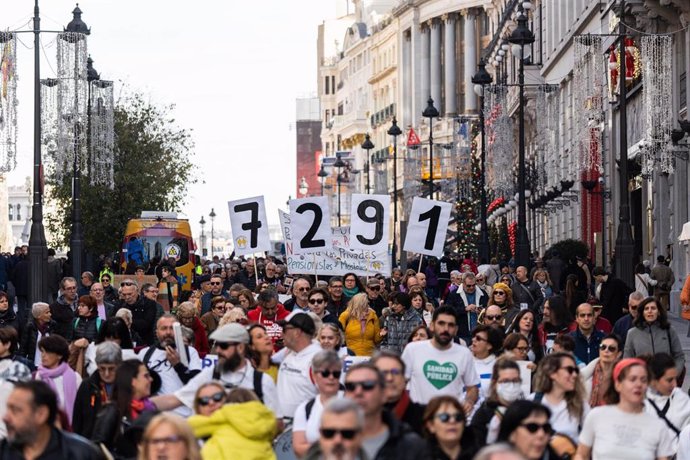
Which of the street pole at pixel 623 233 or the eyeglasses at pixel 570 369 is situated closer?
the eyeglasses at pixel 570 369

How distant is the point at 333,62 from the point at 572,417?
6832 inches

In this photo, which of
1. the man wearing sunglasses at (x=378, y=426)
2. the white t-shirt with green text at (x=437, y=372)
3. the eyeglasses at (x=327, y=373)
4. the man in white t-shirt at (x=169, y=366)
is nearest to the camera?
the man wearing sunglasses at (x=378, y=426)

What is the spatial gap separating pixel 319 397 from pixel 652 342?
6.05 metres

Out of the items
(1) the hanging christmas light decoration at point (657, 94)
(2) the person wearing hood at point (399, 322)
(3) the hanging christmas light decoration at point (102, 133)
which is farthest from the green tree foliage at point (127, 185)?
(2) the person wearing hood at point (399, 322)

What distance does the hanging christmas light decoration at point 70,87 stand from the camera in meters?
35.0

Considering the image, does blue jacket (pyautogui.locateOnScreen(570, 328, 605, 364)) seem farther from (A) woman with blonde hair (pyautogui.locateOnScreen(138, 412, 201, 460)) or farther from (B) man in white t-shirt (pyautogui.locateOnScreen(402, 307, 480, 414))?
(A) woman with blonde hair (pyautogui.locateOnScreen(138, 412, 201, 460))

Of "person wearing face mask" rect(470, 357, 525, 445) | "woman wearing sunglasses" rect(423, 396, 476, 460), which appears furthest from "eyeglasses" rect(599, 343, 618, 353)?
"woman wearing sunglasses" rect(423, 396, 476, 460)

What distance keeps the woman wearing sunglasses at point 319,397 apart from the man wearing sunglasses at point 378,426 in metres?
1.13

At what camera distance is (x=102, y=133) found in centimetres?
4862

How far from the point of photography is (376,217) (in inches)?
1020

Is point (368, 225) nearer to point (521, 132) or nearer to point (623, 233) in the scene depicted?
point (623, 233)

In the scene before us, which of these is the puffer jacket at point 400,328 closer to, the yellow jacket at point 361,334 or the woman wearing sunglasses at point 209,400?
the yellow jacket at point 361,334

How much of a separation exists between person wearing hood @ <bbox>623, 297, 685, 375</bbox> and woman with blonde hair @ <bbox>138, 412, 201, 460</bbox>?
8042mm

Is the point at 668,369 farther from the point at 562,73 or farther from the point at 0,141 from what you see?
the point at 562,73
